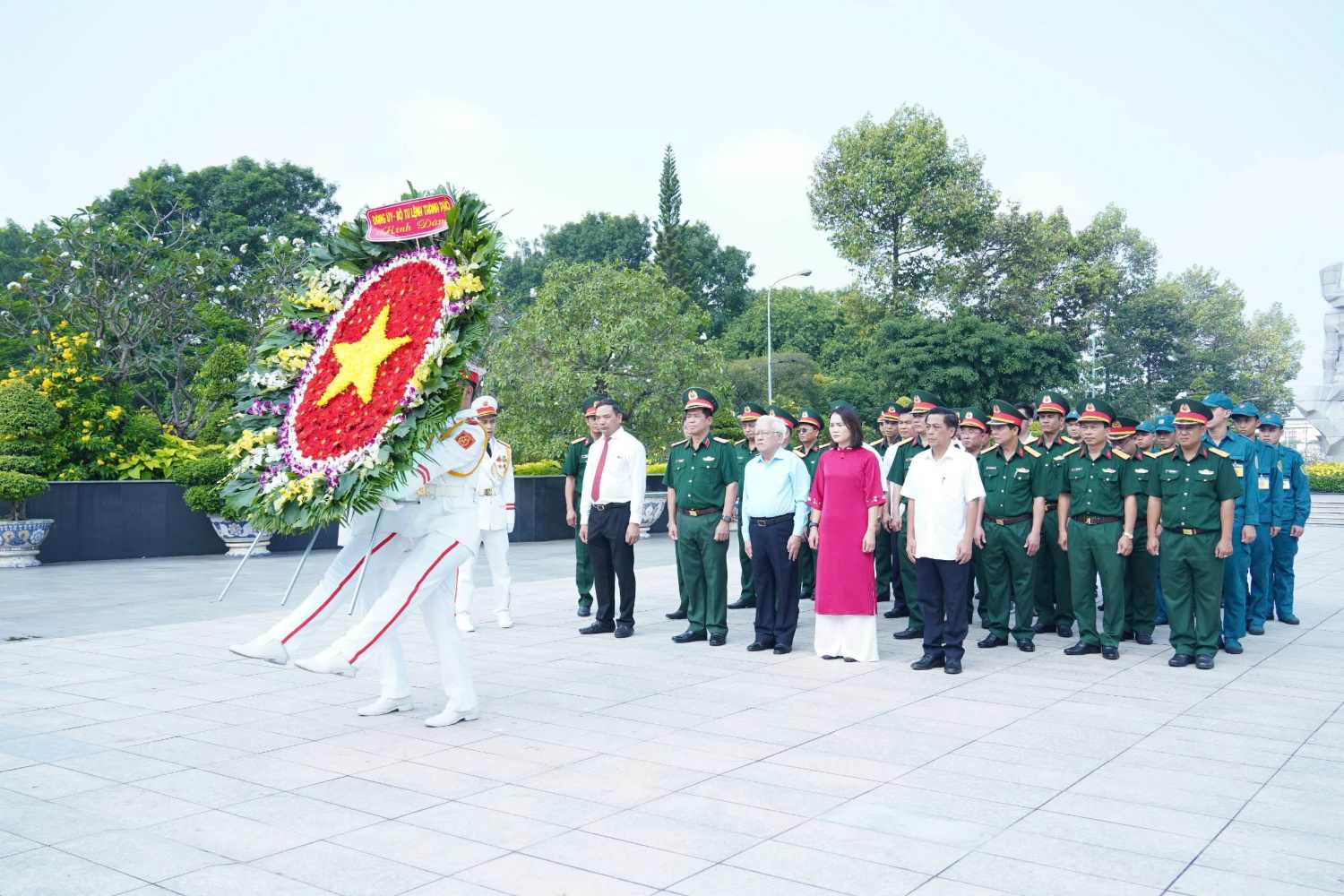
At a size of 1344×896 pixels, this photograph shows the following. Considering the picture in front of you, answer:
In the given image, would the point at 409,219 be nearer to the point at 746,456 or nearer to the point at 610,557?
the point at 610,557

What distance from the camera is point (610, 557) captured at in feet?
28.4

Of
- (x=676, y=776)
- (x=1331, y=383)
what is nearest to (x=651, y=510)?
(x=676, y=776)

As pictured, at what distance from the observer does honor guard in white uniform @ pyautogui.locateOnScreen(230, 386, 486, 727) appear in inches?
203

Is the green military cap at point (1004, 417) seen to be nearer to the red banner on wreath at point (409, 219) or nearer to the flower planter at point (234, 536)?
the red banner on wreath at point (409, 219)

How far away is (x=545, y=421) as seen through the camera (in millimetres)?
22719

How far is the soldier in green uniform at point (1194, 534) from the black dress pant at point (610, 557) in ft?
12.2

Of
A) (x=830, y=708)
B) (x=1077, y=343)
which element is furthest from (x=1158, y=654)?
(x=1077, y=343)

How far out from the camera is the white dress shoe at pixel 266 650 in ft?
16.5

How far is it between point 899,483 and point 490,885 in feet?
20.6

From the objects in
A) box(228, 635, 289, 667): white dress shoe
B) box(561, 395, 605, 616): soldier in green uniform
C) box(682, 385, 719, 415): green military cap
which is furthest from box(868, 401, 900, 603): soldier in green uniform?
box(228, 635, 289, 667): white dress shoe

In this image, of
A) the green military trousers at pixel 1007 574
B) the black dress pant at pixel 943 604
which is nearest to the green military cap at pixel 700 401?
the black dress pant at pixel 943 604

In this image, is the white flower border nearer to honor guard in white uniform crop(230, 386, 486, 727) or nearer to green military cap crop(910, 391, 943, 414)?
honor guard in white uniform crop(230, 386, 486, 727)

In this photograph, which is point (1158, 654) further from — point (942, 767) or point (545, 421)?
point (545, 421)

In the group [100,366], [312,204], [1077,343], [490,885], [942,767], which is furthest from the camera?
[1077,343]
